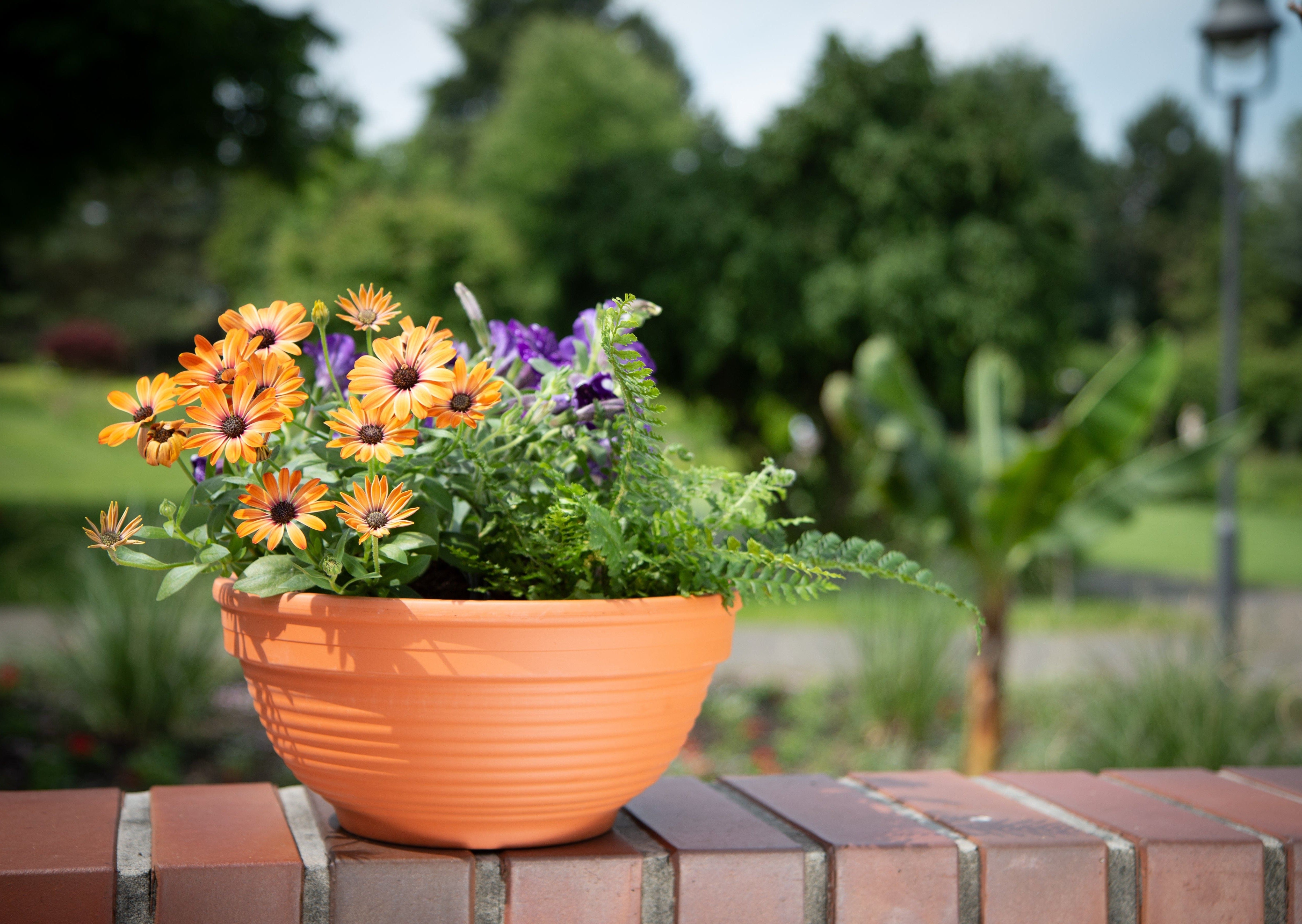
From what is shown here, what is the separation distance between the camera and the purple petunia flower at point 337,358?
3.55 feet

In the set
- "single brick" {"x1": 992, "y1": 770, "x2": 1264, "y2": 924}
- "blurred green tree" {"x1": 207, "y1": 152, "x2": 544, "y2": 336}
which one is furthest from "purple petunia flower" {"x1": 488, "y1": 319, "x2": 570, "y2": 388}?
"blurred green tree" {"x1": 207, "y1": 152, "x2": 544, "y2": 336}

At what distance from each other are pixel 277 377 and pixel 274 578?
0.58 feet

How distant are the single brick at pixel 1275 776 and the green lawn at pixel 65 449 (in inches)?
515

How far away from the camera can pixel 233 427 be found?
2.82ft

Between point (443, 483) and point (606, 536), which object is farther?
point (443, 483)

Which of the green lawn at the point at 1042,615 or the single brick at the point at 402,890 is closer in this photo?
the single brick at the point at 402,890

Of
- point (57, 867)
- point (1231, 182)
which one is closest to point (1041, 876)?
point (57, 867)

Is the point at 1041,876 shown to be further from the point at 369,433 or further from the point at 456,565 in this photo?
the point at 369,433

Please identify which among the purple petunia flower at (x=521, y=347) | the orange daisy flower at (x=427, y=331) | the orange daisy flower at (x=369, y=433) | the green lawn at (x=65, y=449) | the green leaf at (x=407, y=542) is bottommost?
the green leaf at (x=407, y=542)

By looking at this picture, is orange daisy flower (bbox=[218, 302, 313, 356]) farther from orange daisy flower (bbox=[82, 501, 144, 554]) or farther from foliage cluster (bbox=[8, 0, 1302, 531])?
foliage cluster (bbox=[8, 0, 1302, 531])

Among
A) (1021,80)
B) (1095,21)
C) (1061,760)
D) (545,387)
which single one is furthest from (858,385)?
(1021,80)

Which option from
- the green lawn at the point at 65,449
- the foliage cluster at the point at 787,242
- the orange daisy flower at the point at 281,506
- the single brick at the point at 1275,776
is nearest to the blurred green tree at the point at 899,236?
the foliage cluster at the point at 787,242

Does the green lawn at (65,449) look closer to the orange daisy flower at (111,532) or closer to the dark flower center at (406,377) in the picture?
the orange daisy flower at (111,532)

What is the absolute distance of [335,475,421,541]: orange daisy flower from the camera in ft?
2.65
